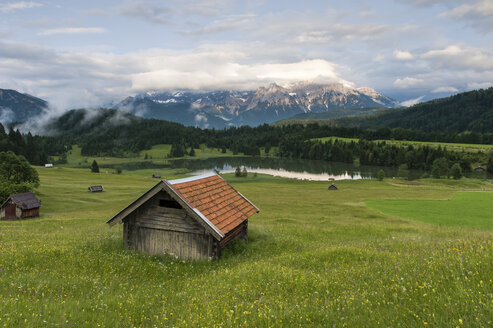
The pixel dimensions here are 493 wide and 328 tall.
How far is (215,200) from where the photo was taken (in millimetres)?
18188

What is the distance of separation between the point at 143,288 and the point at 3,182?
7042cm

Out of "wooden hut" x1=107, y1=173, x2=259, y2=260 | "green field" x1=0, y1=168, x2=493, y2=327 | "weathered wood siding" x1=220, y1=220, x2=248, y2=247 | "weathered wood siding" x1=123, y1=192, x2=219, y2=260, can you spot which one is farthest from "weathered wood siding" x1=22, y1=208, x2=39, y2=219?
"weathered wood siding" x1=220, y1=220, x2=248, y2=247

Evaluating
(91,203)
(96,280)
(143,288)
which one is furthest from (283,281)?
(91,203)

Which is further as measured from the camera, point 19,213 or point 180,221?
point 19,213

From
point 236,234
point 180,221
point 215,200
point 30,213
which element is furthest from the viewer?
point 30,213

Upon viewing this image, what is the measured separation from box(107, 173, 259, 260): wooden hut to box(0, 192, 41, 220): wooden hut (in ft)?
165

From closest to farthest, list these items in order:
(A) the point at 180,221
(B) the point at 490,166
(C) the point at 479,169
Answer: (A) the point at 180,221 < (B) the point at 490,166 < (C) the point at 479,169

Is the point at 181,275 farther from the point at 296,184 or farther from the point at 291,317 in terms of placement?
the point at 296,184

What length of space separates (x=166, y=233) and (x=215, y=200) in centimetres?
343

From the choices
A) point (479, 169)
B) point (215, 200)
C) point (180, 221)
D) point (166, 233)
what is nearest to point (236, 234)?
point (215, 200)

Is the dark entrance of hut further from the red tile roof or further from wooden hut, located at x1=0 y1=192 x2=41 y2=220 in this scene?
the red tile roof

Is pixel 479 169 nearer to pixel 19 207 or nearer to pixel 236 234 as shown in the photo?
pixel 236 234

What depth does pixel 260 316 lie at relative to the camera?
7.44m

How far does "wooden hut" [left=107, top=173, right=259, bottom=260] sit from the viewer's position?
52.4ft
